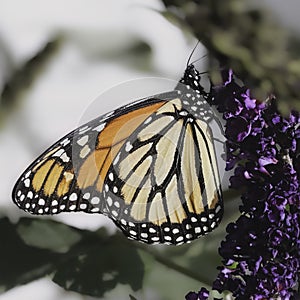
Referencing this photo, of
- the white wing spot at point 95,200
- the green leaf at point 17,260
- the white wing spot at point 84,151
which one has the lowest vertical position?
the green leaf at point 17,260

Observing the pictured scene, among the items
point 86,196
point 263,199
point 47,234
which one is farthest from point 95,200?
point 263,199

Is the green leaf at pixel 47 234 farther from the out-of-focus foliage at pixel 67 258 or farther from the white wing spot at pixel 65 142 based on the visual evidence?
the white wing spot at pixel 65 142

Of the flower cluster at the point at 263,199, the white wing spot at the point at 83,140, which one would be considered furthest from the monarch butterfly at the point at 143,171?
the flower cluster at the point at 263,199

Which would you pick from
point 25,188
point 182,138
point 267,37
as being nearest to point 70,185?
point 25,188

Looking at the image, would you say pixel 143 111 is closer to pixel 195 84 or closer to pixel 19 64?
pixel 195 84

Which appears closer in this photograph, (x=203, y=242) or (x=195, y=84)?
(x=195, y=84)
